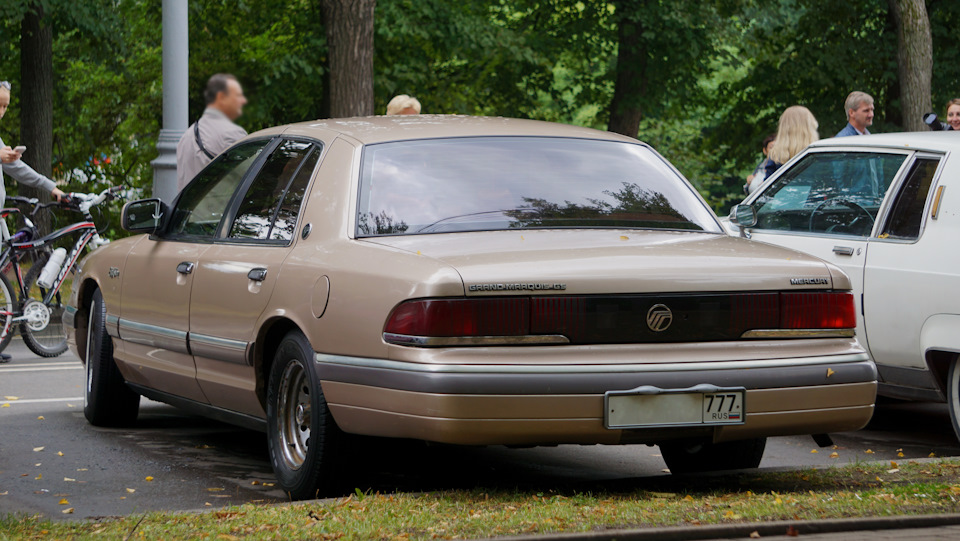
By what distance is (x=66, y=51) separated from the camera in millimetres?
29016

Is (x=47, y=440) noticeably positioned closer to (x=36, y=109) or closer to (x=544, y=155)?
(x=544, y=155)

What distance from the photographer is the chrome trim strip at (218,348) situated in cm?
627

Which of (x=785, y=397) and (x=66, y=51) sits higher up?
(x=66, y=51)

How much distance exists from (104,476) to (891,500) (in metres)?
3.52

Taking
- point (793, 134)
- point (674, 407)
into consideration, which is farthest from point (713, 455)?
point (793, 134)

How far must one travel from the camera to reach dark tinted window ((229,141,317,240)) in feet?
21.2

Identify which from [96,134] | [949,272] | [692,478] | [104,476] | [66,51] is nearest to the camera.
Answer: [692,478]

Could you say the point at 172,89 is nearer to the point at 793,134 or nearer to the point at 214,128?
the point at 214,128

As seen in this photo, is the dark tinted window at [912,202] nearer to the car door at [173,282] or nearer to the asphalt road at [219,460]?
the asphalt road at [219,460]

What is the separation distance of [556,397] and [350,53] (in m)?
12.4

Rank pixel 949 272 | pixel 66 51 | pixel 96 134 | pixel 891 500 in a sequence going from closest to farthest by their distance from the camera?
1. pixel 891 500
2. pixel 949 272
3. pixel 66 51
4. pixel 96 134

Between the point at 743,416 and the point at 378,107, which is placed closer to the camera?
the point at 743,416

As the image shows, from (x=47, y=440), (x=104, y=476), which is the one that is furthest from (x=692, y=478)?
(x=47, y=440)

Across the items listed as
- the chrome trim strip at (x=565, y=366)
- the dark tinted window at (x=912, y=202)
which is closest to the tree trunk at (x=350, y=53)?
the dark tinted window at (x=912, y=202)
